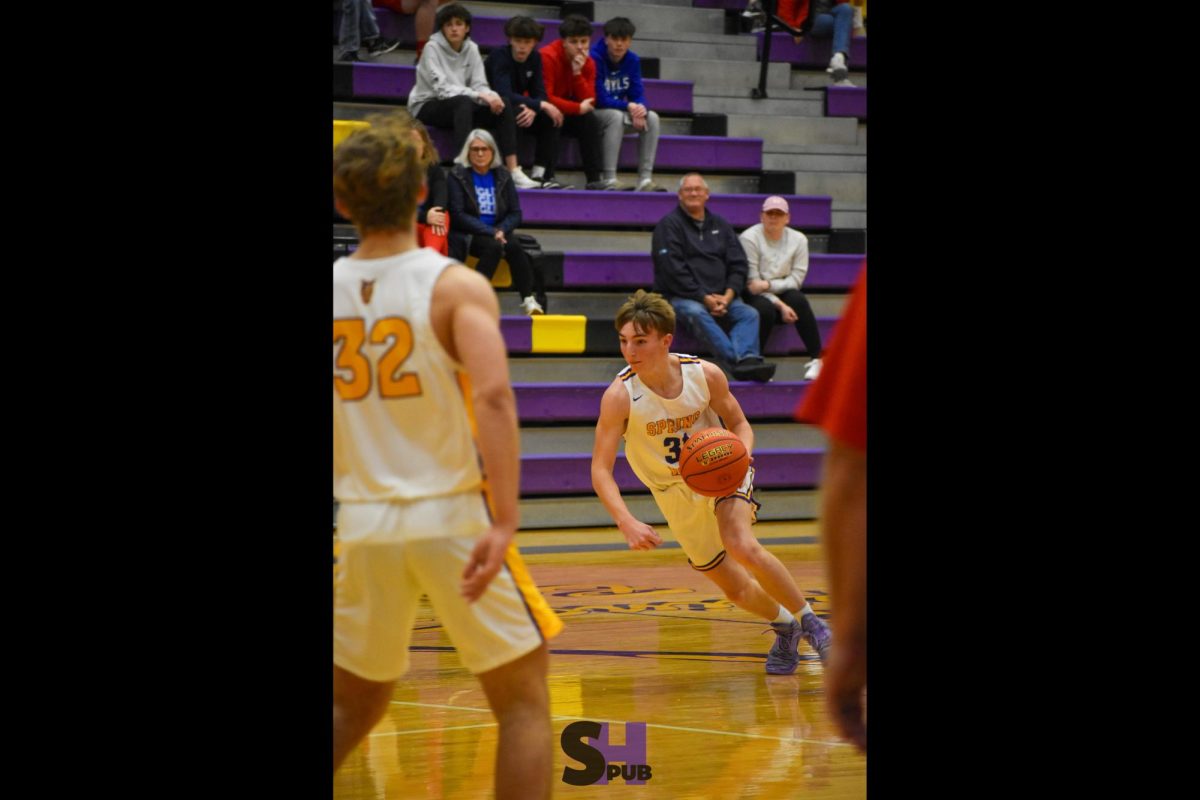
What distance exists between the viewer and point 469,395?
9.38 feet

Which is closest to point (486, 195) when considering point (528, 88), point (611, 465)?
point (528, 88)

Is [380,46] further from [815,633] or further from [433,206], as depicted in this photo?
[815,633]

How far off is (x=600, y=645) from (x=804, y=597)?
859 mm

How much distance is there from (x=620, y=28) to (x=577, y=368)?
1.14m

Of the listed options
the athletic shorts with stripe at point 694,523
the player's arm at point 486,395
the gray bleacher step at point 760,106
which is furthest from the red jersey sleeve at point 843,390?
the athletic shorts with stripe at point 694,523

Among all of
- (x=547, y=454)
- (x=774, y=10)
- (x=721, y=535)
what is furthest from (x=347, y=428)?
(x=774, y=10)

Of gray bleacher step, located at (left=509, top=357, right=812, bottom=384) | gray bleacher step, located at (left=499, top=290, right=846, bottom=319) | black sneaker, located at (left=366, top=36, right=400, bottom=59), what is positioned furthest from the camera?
gray bleacher step, located at (left=509, top=357, right=812, bottom=384)

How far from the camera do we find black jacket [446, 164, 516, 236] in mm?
3539

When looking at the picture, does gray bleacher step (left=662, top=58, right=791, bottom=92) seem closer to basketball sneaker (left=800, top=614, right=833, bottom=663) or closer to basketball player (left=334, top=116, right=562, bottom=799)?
basketball player (left=334, top=116, right=562, bottom=799)

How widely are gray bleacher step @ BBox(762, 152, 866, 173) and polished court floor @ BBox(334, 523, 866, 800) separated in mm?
1184

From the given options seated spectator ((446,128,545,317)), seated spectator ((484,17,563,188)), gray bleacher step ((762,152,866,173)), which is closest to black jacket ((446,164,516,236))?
seated spectator ((446,128,545,317))

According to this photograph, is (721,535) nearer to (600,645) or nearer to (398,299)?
(600,645)

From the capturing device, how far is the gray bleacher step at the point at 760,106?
15.3 ft

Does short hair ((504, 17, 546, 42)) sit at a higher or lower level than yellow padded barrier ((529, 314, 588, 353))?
higher
